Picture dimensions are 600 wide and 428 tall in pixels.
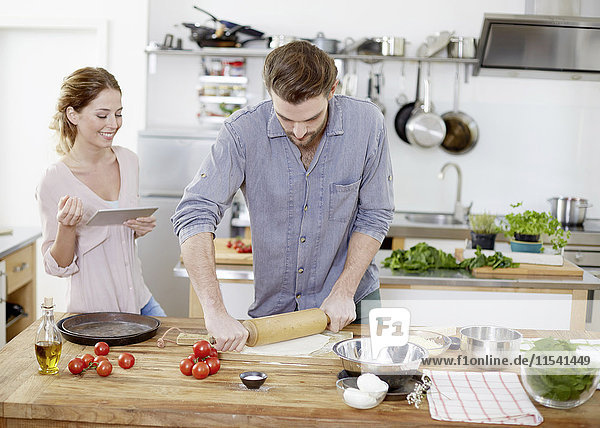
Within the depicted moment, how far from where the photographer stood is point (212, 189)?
80.2 inches

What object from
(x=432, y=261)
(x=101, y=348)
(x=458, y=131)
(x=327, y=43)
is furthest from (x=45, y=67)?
(x=101, y=348)

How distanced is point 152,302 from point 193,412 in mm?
1287

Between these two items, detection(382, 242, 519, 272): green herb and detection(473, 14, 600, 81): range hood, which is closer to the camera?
detection(382, 242, 519, 272): green herb

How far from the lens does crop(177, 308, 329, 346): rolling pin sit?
1.88 meters

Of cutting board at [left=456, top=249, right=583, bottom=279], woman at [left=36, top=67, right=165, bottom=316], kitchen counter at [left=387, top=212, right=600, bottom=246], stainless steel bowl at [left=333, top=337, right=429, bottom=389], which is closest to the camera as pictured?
stainless steel bowl at [left=333, top=337, right=429, bottom=389]

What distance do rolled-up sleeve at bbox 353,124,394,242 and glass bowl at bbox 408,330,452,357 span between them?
45 cm

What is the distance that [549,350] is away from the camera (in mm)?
1596

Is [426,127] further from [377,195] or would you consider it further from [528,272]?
[377,195]

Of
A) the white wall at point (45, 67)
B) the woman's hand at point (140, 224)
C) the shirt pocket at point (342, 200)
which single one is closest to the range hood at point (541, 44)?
the white wall at point (45, 67)

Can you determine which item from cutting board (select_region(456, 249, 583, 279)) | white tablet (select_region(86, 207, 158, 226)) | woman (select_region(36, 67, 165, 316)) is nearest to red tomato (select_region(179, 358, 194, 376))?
white tablet (select_region(86, 207, 158, 226))

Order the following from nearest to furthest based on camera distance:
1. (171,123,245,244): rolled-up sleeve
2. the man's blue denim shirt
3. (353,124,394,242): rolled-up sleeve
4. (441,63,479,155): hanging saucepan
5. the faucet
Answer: (171,123,245,244): rolled-up sleeve, the man's blue denim shirt, (353,124,394,242): rolled-up sleeve, the faucet, (441,63,479,155): hanging saucepan

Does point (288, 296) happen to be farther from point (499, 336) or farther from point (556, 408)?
point (556, 408)

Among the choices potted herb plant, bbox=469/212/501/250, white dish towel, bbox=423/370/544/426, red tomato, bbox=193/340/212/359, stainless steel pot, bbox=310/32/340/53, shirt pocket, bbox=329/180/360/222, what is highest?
stainless steel pot, bbox=310/32/340/53

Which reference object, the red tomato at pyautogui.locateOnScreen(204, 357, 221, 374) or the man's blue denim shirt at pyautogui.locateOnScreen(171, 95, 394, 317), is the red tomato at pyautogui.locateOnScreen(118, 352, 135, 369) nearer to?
the red tomato at pyautogui.locateOnScreen(204, 357, 221, 374)
